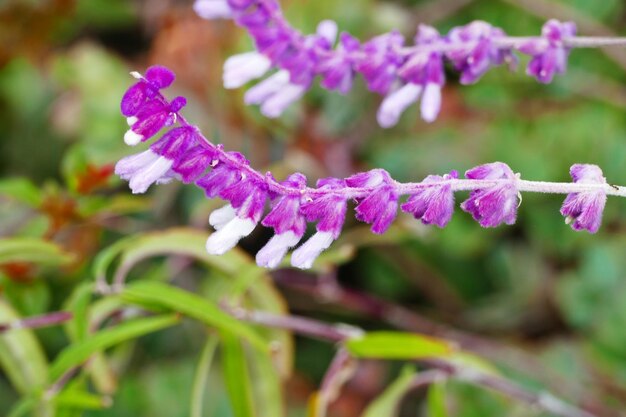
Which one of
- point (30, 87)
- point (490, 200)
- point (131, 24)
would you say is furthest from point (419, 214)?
point (131, 24)

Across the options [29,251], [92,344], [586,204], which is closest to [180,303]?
[92,344]

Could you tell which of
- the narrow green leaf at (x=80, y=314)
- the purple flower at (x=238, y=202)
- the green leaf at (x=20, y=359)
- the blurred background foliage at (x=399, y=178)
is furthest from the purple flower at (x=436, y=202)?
the blurred background foliage at (x=399, y=178)

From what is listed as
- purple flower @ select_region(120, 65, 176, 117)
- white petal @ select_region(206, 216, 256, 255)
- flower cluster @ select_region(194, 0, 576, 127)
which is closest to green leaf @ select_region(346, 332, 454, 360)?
flower cluster @ select_region(194, 0, 576, 127)

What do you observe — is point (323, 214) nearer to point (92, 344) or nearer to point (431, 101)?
point (431, 101)

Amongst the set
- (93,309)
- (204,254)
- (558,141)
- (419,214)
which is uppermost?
(558,141)

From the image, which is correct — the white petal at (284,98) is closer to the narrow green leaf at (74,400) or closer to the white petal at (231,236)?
the white petal at (231,236)

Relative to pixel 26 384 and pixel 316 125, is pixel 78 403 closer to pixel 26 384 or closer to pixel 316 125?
pixel 26 384
